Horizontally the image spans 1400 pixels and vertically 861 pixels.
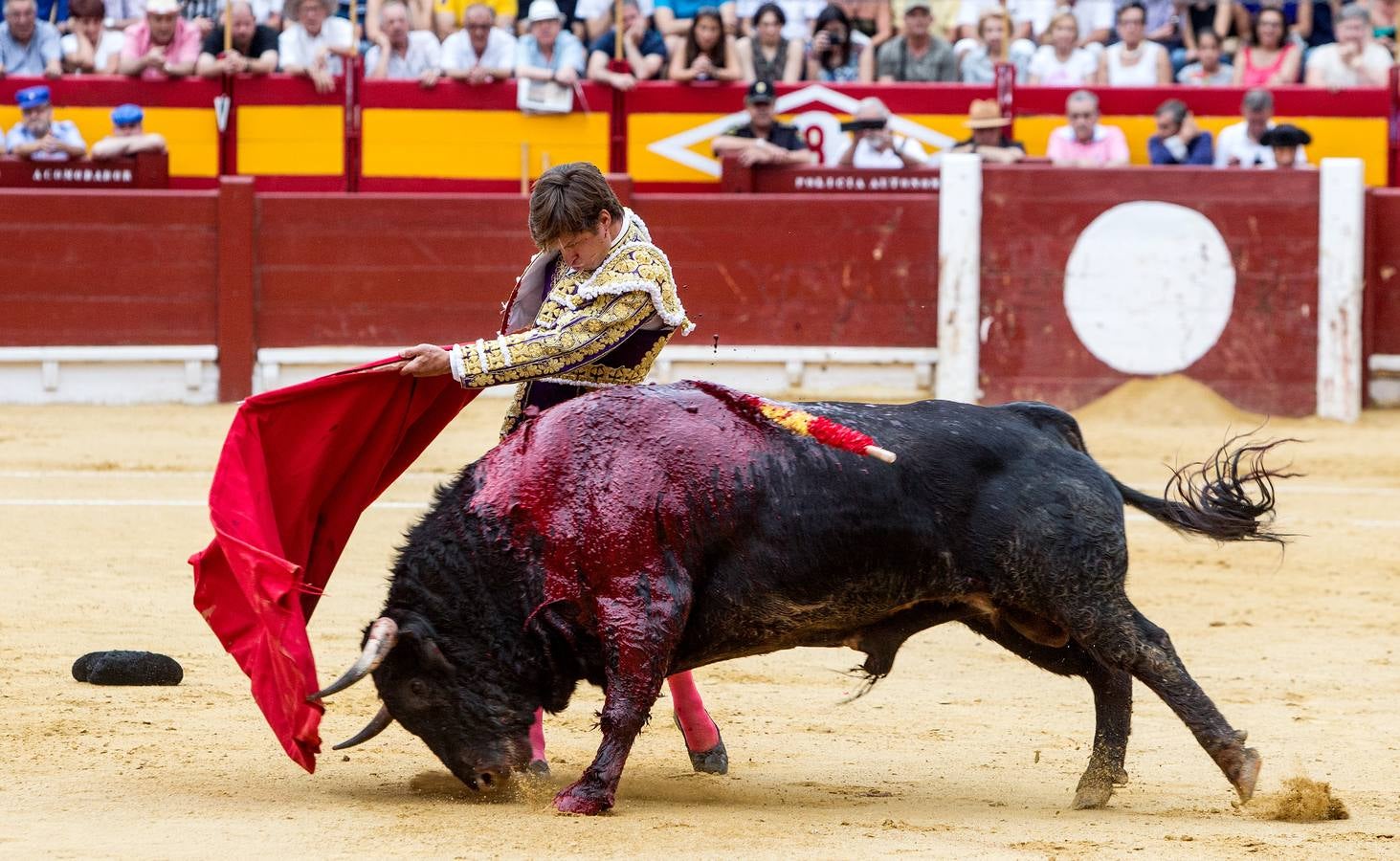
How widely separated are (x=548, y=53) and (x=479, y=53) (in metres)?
0.39

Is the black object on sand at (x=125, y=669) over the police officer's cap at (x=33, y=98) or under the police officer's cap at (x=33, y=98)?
under

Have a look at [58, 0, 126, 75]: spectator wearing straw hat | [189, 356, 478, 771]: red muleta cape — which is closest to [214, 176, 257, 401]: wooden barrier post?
[58, 0, 126, 75]: spectator wearing straw hat

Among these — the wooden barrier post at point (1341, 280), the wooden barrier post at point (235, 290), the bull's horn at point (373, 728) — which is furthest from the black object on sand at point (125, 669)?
the wooden barrier post at point (1341, 280)

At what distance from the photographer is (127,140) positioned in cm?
1020

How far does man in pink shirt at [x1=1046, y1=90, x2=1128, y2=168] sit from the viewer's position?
10.4 meters

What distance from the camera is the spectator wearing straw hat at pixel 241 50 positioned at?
35.0ft

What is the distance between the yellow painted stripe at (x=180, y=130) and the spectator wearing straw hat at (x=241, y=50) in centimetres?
26

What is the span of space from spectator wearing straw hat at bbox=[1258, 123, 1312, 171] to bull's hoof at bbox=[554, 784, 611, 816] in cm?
746

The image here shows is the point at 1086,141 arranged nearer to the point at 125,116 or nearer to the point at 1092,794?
the point at 125,116

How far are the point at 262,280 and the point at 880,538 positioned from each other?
696 centimetres

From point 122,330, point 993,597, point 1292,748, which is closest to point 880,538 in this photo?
point 993,597

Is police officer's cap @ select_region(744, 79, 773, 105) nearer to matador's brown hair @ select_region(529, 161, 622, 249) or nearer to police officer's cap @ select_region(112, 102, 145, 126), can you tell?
police officer's cap @ select_region(112, 102, 145, 126)

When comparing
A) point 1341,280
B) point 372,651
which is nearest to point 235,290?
point 1341,280

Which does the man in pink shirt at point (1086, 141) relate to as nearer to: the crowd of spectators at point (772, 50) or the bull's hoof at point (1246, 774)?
the crowd of spectators at point (772, 50)
